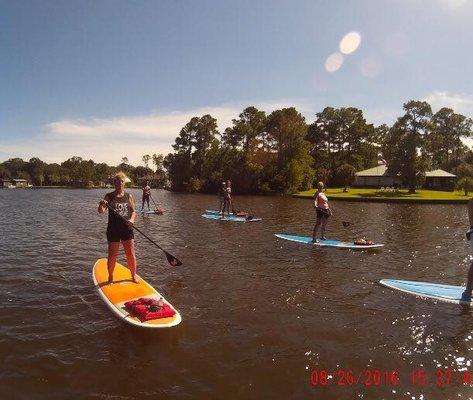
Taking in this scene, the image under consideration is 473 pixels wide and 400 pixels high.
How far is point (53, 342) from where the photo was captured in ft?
22.5

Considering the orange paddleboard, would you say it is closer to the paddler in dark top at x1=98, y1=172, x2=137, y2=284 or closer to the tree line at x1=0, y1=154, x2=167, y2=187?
the paddler in dark top at x1=98, y1=172, x2=137, y2=284

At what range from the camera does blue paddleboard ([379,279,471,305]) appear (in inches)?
365

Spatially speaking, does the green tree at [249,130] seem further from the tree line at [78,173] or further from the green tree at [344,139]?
the tree line at [78,173]

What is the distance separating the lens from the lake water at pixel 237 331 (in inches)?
221

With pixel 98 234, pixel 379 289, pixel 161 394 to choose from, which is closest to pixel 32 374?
pixel 161 394

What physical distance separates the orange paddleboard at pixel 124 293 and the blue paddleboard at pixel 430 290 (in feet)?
20.4

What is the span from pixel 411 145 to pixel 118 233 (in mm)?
55300

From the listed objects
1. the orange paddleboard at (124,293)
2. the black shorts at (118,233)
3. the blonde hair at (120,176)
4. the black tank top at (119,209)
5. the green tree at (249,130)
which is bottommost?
the orange paddleboard at (124,293)

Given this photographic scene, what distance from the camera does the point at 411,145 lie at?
2175 inches

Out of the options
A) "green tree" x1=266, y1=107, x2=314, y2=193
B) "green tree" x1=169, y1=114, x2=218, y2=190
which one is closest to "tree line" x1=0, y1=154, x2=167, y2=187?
"green tree" x1=169, y1=114, x2=218, y2=190

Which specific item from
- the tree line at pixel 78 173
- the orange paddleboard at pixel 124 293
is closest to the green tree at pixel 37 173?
the tree line at pixel 78 173

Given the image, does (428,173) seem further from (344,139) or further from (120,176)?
(120,176)

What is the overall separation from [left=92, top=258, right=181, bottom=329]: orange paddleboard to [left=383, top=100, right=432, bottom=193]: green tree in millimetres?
53578

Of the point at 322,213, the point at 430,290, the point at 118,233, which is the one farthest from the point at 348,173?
Answer: the point at 118,233
